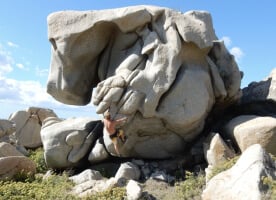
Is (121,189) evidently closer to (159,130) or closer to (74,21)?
(159,130)

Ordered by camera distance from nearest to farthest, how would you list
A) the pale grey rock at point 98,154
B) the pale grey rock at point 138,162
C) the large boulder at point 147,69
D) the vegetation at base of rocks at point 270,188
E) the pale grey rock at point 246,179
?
the vegetation at base of rocks at point 270,188
the pale grey rock at point 246,179
the large boulder at point 147,69
the pale grey rock at point 138,162
the pale grey rock at point 98,154

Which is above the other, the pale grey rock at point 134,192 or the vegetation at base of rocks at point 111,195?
the pale grey rock at point 134,192

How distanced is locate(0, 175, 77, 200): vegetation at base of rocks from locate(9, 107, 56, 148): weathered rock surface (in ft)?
31.6

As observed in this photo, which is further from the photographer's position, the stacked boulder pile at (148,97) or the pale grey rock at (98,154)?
the pale grey rock at (98,154)

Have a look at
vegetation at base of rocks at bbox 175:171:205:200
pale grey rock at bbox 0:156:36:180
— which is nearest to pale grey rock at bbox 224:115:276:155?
vegetation at base of rocks at bbox 175:171:205:200

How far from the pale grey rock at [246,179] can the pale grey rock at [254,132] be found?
159 cm

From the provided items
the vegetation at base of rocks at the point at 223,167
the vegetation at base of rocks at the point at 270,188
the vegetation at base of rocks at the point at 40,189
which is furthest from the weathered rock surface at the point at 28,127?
the vegetation at base of rocks at the point at 270,188

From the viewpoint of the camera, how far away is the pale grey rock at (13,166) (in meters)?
9.62

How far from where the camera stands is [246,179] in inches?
218

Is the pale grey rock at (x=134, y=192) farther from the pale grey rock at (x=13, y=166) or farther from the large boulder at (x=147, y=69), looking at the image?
the pale grey rock at (x=13, y=166)

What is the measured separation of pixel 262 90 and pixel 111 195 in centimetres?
597

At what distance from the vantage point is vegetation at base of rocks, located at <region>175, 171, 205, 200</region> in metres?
7.21

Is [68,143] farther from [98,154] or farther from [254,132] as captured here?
[254,132]

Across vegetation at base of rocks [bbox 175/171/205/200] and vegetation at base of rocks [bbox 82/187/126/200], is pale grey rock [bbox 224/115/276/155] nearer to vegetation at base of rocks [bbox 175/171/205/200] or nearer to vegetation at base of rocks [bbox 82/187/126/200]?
vegetation at base of rocks [bbox 175/171/205/200]
